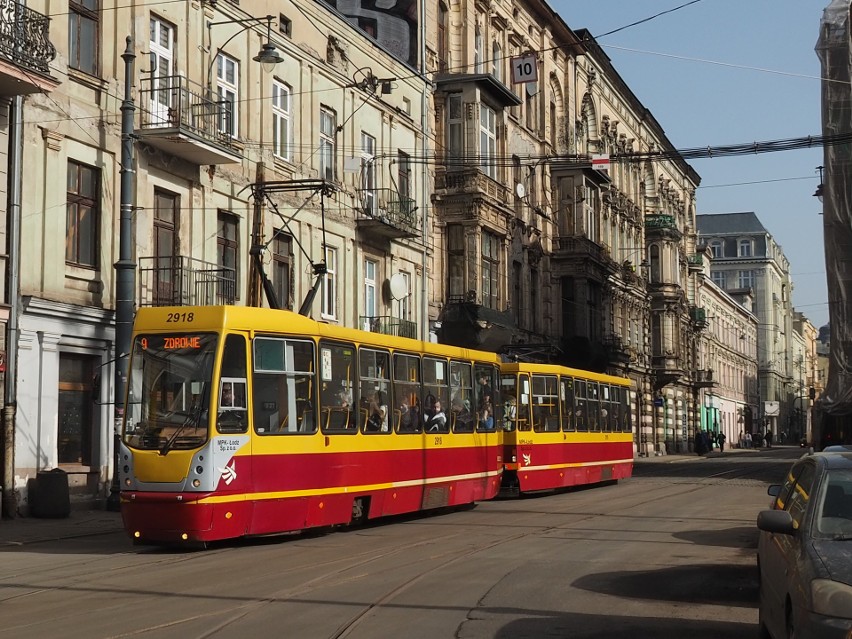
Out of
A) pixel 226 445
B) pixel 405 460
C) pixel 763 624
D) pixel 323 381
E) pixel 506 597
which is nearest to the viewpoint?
pixel 763 624

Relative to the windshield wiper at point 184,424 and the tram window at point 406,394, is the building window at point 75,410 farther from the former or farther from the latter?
the windshield wiper at point 184,424

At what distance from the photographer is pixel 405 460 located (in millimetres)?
20453

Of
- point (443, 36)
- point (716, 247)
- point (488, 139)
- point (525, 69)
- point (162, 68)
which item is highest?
point (716, 247)

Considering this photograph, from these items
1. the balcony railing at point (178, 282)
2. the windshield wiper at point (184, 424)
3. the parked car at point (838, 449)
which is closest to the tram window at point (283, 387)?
the windshield wiper at point (184, 424)

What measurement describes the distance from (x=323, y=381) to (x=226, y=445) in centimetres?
236

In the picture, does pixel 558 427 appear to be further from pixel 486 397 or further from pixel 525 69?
pixel 525 69

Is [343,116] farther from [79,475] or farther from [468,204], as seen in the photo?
[79,475]

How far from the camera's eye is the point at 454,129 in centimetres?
4194

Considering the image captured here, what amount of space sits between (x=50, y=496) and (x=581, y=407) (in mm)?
13979

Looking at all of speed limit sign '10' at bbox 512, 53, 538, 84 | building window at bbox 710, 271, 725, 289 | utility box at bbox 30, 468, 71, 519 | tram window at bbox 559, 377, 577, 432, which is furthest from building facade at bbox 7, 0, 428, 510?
building window at bbox 710, 271, 725, 289

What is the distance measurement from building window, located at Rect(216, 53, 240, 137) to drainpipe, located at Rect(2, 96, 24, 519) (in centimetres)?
639

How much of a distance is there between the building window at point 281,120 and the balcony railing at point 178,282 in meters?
4.98

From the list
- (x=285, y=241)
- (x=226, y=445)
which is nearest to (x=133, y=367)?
(x=226, y=445)

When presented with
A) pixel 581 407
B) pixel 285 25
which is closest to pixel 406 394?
pixel 581 407
